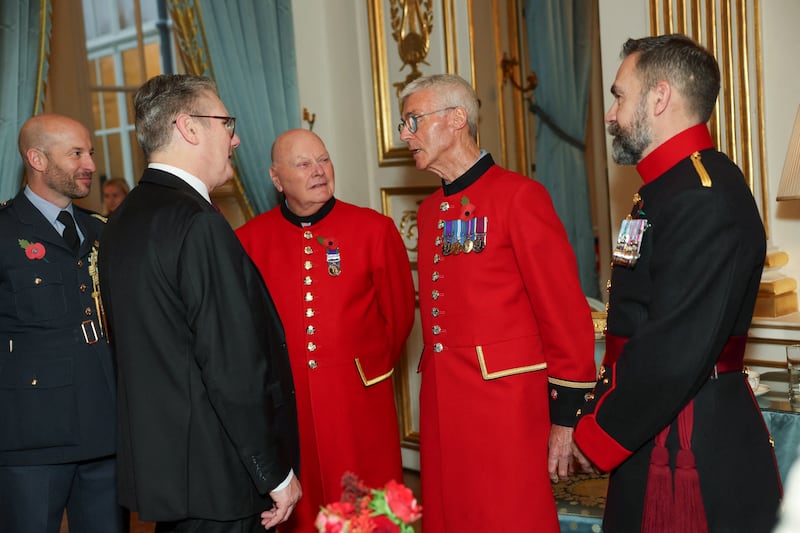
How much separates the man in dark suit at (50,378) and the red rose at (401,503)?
5.47 ft

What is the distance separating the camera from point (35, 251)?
8.52 ft

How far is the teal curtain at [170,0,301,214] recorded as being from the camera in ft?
12.9

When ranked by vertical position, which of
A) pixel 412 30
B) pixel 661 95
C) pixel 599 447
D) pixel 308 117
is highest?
pixel 412 30

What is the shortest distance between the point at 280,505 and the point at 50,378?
1.04 m

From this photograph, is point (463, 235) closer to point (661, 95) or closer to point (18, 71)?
point (661, 95)

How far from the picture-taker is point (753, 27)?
2.89 meters

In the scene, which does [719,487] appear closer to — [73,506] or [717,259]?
[717,259]

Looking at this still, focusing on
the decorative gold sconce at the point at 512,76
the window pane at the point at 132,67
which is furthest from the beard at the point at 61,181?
the window pane at the point at 132,67

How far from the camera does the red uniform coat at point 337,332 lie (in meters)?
2.85

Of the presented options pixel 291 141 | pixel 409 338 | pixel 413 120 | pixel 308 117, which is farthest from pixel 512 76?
pixel 413 120

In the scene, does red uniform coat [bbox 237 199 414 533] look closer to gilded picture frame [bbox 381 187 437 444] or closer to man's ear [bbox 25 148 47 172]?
man's ear [bbox 25 148 47 172]

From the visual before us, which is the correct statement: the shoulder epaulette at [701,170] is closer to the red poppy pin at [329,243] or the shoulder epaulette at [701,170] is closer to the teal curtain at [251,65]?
the red poppy pin at [329,243]

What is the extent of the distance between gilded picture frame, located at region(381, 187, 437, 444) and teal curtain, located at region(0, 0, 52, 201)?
1.63 meters

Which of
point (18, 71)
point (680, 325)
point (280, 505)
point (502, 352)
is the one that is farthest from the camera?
point (18, 71)
